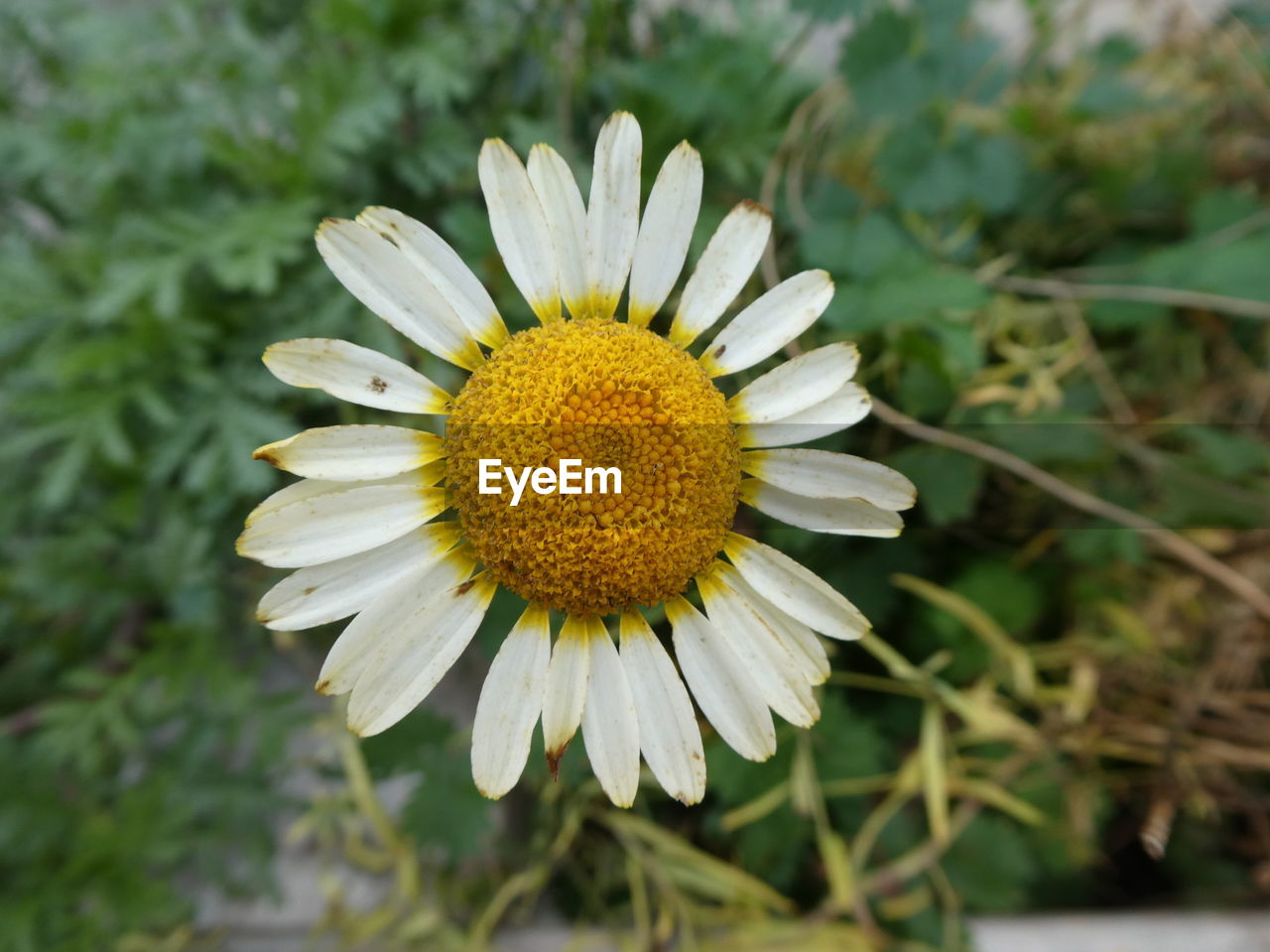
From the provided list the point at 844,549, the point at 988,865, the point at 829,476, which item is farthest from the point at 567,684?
the point at 988,865

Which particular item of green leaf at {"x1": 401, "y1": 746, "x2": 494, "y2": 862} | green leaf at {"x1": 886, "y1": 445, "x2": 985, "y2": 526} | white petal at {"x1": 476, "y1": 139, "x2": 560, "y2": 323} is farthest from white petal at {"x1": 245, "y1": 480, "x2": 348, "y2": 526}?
green leaf at {"x1": 886, "y1": 445, "x2": 985, "y2": 526}

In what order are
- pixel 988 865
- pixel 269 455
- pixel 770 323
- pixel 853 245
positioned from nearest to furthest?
1. pixel 269 455
2. pixel 770 323
3. pixel 853 245
4. pixel 988 865

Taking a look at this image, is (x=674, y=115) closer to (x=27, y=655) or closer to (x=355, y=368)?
(x=355, y=368)

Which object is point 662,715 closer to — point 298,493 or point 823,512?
point 823,512

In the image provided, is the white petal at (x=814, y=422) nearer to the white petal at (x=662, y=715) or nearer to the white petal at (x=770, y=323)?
the white petal at (x=770, y=323)

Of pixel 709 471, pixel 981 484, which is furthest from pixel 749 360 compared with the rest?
pixel 981 484

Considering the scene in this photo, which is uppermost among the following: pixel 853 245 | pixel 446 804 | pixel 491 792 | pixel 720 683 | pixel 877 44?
pixel 877 44
